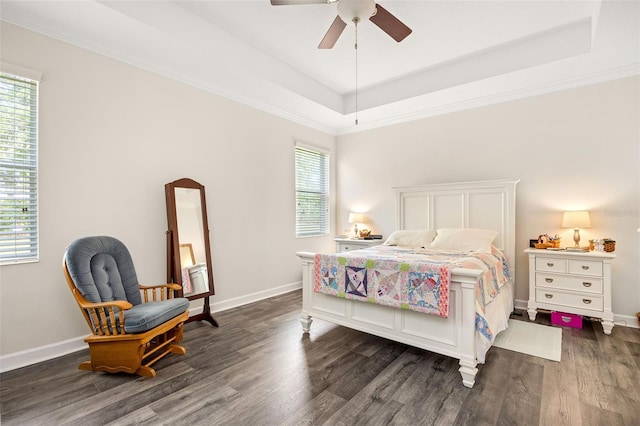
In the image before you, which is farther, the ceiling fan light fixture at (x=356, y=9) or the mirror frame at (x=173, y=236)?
the mirror frame at (x=173, y=236)

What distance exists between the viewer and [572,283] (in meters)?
3.29

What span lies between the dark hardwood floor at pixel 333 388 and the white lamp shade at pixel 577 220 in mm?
1160

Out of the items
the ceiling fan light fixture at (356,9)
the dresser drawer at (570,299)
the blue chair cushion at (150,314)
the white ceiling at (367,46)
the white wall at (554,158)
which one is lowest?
the dresser drawer at (570,299)

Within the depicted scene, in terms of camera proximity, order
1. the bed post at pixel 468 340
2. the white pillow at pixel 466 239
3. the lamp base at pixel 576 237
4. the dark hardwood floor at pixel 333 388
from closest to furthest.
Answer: the dark hardwood floor at pixel 333 388, the bed post at pixel 468 340, the lamp base at pixel 576 237, the white pillow at pixel 466 239

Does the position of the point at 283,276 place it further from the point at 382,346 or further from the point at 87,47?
the point at 87,47

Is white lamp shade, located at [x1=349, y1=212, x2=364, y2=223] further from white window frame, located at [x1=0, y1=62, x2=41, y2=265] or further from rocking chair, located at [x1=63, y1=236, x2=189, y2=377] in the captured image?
white window frame, located at [x1=0, y1=62, x2=41, y2=265]

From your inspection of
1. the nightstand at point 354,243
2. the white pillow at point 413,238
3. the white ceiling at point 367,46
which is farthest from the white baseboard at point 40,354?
the white pillow at point 413,238

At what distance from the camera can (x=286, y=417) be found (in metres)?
1.85

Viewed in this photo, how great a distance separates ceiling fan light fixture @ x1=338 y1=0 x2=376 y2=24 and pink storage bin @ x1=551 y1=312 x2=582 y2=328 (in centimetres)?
364

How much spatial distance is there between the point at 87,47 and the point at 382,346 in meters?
3.89

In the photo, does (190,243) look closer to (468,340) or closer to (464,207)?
(468,340)

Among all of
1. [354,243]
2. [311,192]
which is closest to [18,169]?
[311,192]

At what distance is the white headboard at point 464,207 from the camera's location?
12.7ft

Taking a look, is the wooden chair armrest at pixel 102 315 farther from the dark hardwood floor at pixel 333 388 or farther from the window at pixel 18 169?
the window at pixel 18 169
